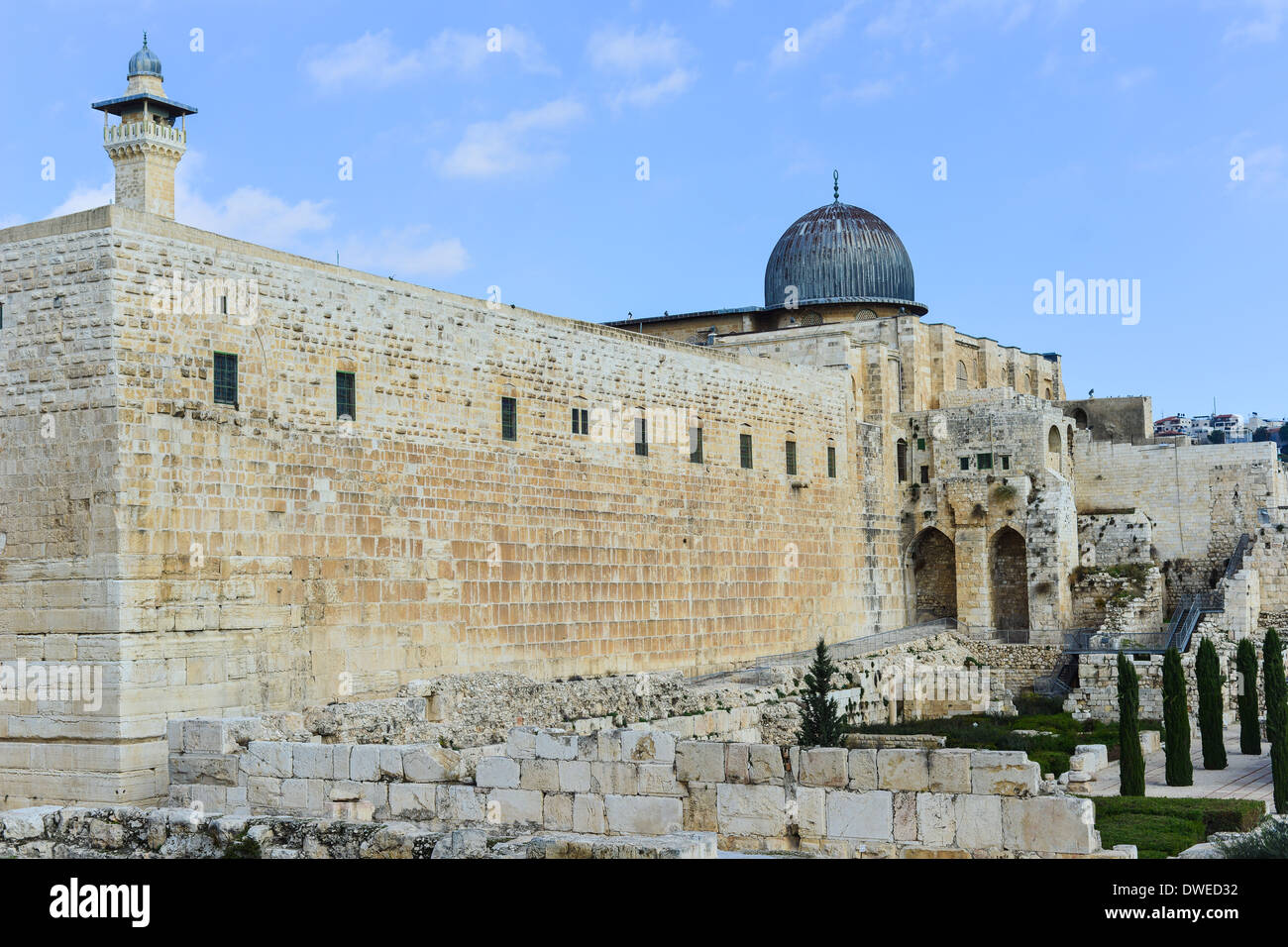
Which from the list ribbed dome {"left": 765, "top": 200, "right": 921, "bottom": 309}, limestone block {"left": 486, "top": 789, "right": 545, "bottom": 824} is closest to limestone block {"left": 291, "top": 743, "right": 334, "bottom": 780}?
limestone block {"left": 486, "top": 789, "right": 545, "bottom": 824}

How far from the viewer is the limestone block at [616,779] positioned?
37.8 ft

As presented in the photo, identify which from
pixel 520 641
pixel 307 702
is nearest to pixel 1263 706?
pixel 520 641

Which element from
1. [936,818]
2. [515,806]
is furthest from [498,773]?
[936,818]

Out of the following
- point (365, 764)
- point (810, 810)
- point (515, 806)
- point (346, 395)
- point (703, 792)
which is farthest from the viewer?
point (346, 395)

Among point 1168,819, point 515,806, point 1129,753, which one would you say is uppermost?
point 515,806

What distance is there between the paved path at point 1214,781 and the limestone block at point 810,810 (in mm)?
9324

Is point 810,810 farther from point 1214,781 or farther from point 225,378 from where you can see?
point 1214,781

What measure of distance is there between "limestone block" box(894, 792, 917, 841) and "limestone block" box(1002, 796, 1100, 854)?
2.09 feet

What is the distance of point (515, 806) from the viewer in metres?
11.9

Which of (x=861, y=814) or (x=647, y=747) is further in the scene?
(x=647, y=747)

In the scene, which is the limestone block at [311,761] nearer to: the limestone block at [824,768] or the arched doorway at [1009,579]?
the limestone block at [824,768]

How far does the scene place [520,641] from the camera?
2061cm

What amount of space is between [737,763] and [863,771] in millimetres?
997

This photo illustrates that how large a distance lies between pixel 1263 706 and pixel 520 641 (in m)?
15.2
